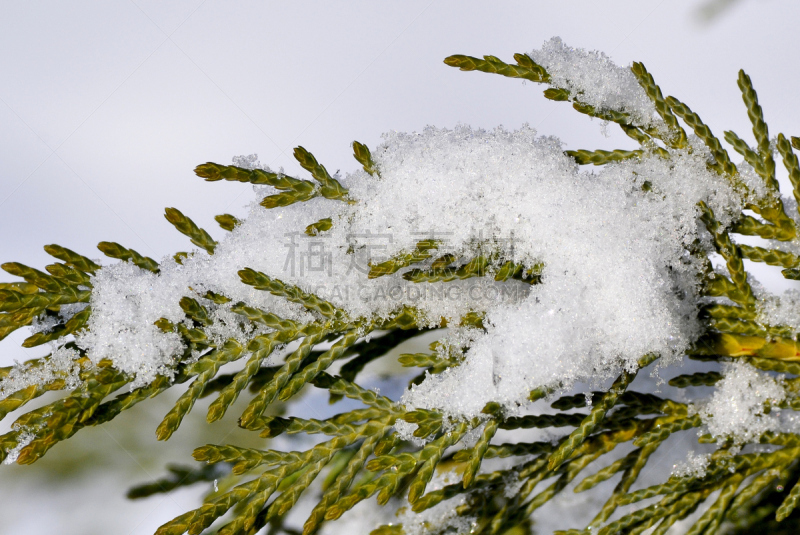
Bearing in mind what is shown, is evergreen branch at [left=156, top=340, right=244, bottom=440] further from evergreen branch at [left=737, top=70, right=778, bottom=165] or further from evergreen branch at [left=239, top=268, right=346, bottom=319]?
evergreen branch at [left=737, top=70, right=778, bottom=165]

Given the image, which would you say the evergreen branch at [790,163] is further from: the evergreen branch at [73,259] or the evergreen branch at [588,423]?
the evergreen branch at [73,259]

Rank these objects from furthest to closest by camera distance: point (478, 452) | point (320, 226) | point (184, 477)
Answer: point (184, 477) → point (320, 226) → point (478, 452)

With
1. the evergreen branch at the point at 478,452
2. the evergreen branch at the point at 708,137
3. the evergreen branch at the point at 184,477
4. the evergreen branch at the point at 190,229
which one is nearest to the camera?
the evergreen branch at the point at 478,452

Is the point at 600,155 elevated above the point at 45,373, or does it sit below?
below

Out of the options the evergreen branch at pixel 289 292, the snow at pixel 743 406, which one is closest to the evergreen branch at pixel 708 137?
the snow at pixel 743 406

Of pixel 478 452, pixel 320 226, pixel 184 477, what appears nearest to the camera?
pixel 478 452

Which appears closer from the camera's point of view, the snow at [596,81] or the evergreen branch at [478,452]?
the evergreen branch at [478,452]

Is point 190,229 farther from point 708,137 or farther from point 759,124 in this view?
point 759,124

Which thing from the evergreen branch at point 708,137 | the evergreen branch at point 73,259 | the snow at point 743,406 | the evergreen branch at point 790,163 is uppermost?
the evergreen branch at point 73,259

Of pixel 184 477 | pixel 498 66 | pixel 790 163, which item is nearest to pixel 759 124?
pixel 790 163

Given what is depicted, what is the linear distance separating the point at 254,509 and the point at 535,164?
0.87 m

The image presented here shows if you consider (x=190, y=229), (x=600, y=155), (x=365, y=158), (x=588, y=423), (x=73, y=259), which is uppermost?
(x=73, y=259)

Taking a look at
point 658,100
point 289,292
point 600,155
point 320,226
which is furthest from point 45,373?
point 658,100

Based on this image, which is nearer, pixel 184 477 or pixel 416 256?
pixel 416 256
